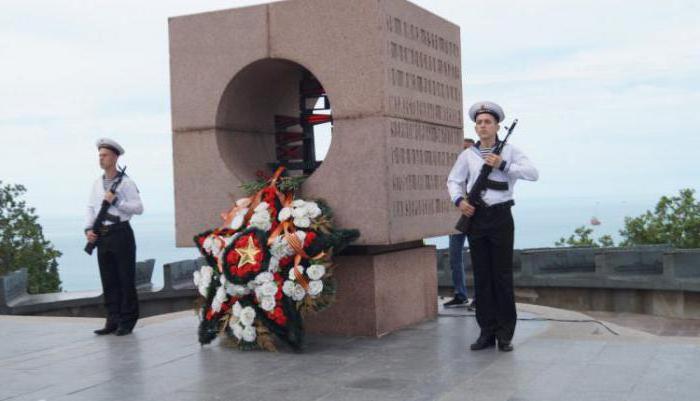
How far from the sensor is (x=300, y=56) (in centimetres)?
799

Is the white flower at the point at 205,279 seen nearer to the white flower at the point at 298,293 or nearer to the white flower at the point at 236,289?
the white flower at the point at 236,289

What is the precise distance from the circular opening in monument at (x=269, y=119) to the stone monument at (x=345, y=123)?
16 mm

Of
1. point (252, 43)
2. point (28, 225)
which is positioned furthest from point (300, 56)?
point (28, 225)

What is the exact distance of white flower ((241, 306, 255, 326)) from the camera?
7355 mm

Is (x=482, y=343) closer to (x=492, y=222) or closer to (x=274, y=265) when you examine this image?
(x=492, y=222)

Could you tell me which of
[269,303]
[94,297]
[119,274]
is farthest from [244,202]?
[94,297]

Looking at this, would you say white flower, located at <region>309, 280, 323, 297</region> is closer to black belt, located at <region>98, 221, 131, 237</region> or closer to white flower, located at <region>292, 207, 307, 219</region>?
white flower, located at <region>292, 207, 307, 219</region>

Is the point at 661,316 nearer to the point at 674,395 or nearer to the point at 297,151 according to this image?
the point at 297,151

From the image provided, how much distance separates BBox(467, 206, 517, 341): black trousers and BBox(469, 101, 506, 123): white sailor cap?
73cm

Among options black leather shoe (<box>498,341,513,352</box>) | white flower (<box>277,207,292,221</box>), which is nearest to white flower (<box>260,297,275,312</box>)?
white flower (<box>277,207,292,221</box>)

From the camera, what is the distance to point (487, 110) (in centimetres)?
717

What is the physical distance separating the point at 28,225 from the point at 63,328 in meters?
7.50

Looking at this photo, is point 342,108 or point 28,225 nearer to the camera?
point 342,108

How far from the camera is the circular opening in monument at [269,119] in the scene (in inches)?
338
